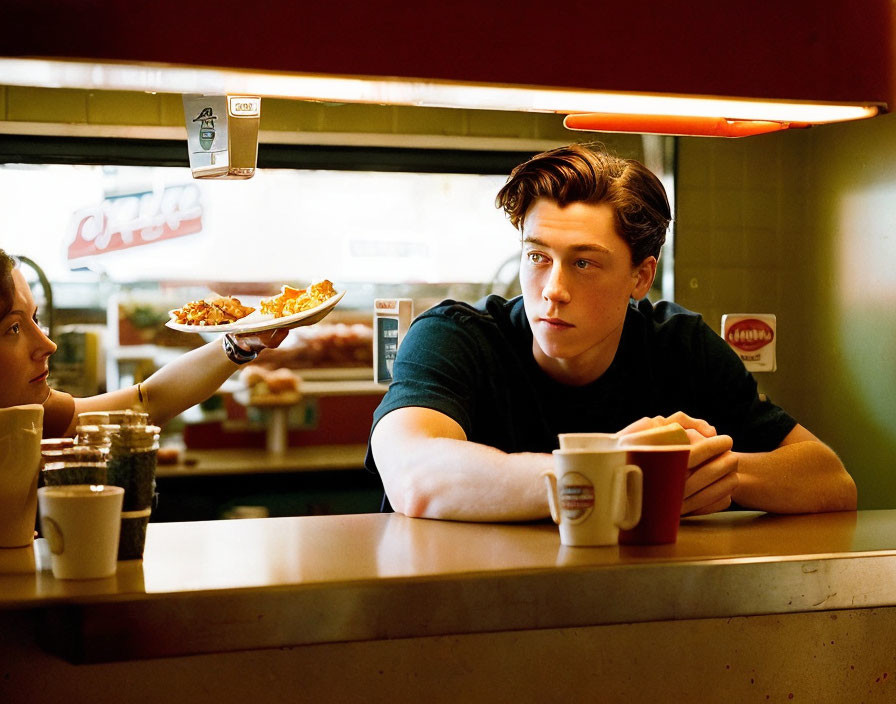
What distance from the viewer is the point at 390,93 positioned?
1258 millimetres

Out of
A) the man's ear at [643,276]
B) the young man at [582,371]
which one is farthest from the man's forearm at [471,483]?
the man's ear at [643,276]

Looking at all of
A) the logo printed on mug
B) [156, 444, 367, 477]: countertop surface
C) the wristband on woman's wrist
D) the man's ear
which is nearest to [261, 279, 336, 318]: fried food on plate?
the wristband on woman's wrist

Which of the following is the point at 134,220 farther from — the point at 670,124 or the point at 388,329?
the point at 670,124

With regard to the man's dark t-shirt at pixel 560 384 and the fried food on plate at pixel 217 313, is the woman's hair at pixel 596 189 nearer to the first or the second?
the man's dark t-shirt at pixel 560 384

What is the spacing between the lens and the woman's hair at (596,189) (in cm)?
187

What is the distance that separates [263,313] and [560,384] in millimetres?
792

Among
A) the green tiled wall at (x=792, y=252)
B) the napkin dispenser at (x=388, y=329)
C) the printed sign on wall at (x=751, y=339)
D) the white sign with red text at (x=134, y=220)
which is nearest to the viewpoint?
the napkin dispenser at (x=388, y=329)

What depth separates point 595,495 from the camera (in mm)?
1230

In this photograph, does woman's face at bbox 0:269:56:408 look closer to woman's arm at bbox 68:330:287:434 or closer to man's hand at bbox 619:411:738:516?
woman's arm at bbox 68:330:287:434

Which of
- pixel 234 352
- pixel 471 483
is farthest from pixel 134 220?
pixel 471 483

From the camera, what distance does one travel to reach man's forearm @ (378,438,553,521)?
1.43 metres

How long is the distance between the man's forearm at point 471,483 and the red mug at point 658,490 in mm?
176

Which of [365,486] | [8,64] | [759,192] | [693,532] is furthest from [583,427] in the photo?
[759,192]

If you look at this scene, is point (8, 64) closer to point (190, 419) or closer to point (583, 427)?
point (583, 427)
